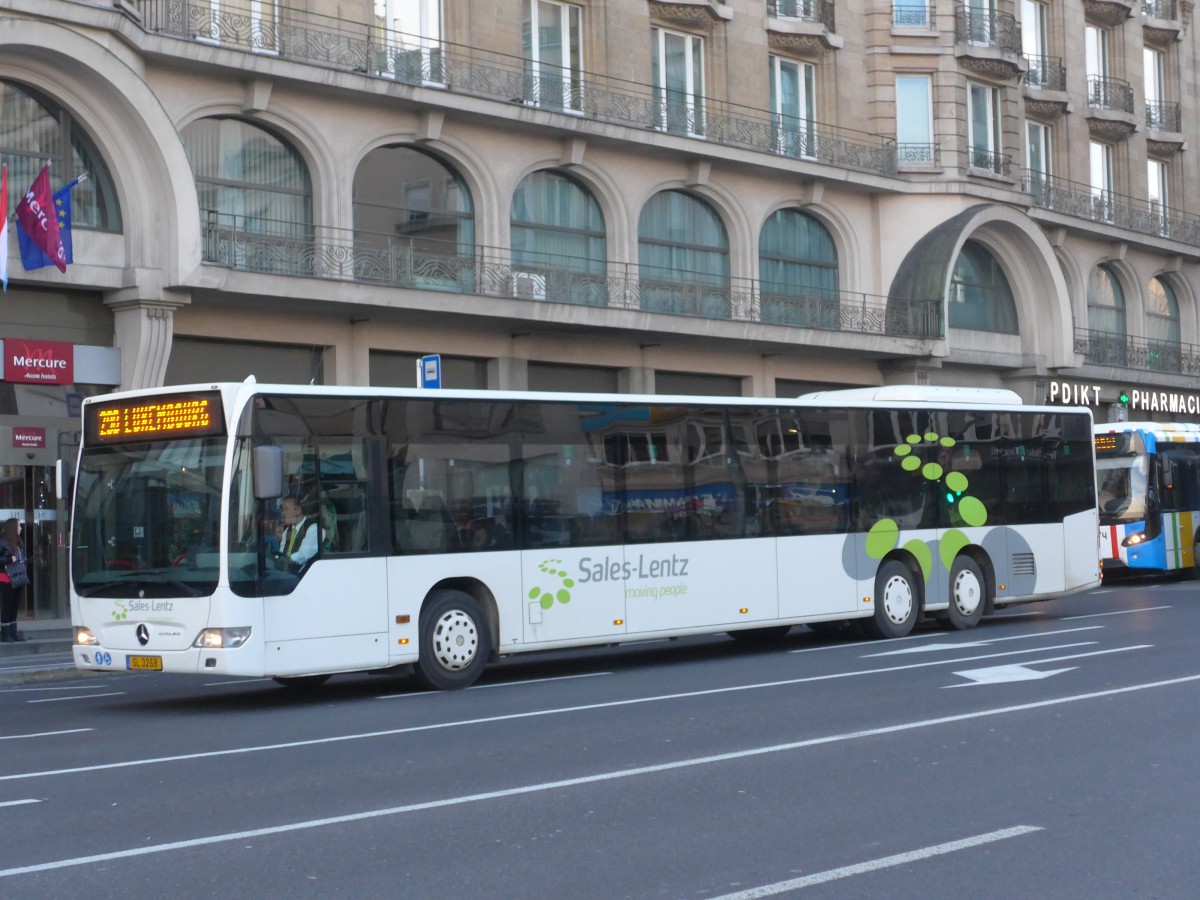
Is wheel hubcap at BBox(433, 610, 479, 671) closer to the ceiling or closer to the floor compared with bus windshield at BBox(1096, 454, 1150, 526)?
closer to the floor

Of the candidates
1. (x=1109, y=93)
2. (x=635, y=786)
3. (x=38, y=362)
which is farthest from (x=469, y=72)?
(x=1109, y=93)

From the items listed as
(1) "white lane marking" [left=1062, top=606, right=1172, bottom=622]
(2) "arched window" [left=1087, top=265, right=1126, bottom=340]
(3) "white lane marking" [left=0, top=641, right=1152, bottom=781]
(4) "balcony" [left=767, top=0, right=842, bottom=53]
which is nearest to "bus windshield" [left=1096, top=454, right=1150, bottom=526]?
(1) "white lane marking" [left=1062, top=606, right=1172, bottom=622]

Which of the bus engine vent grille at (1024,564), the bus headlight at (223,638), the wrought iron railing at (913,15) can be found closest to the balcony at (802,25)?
the wrought iron railing at (913,15)

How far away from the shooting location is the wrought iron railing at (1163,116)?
46625mm

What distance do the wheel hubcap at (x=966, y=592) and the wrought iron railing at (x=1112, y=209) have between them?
22.3m

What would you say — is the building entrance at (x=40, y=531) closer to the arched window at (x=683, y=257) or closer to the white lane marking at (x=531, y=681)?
the white lane marking at (x=531, y=681)

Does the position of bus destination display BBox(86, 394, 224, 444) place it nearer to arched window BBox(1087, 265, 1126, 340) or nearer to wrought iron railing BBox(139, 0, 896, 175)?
wrought iron railing BBox(139, 0, 896, 175)

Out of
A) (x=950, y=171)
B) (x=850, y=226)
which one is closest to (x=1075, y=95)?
(x=950, y=171)

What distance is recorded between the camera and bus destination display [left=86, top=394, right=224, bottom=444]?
13.7 metres

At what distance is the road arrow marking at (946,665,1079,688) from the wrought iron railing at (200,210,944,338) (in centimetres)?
1460

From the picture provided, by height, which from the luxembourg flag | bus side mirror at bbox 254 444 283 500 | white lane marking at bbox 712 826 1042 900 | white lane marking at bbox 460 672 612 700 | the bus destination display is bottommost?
white lane marking at bbox 460 672 612 700

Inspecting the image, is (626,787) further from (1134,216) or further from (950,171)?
(1134,216)

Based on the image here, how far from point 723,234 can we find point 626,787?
26.2m

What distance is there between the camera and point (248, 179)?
26359 millimetres
